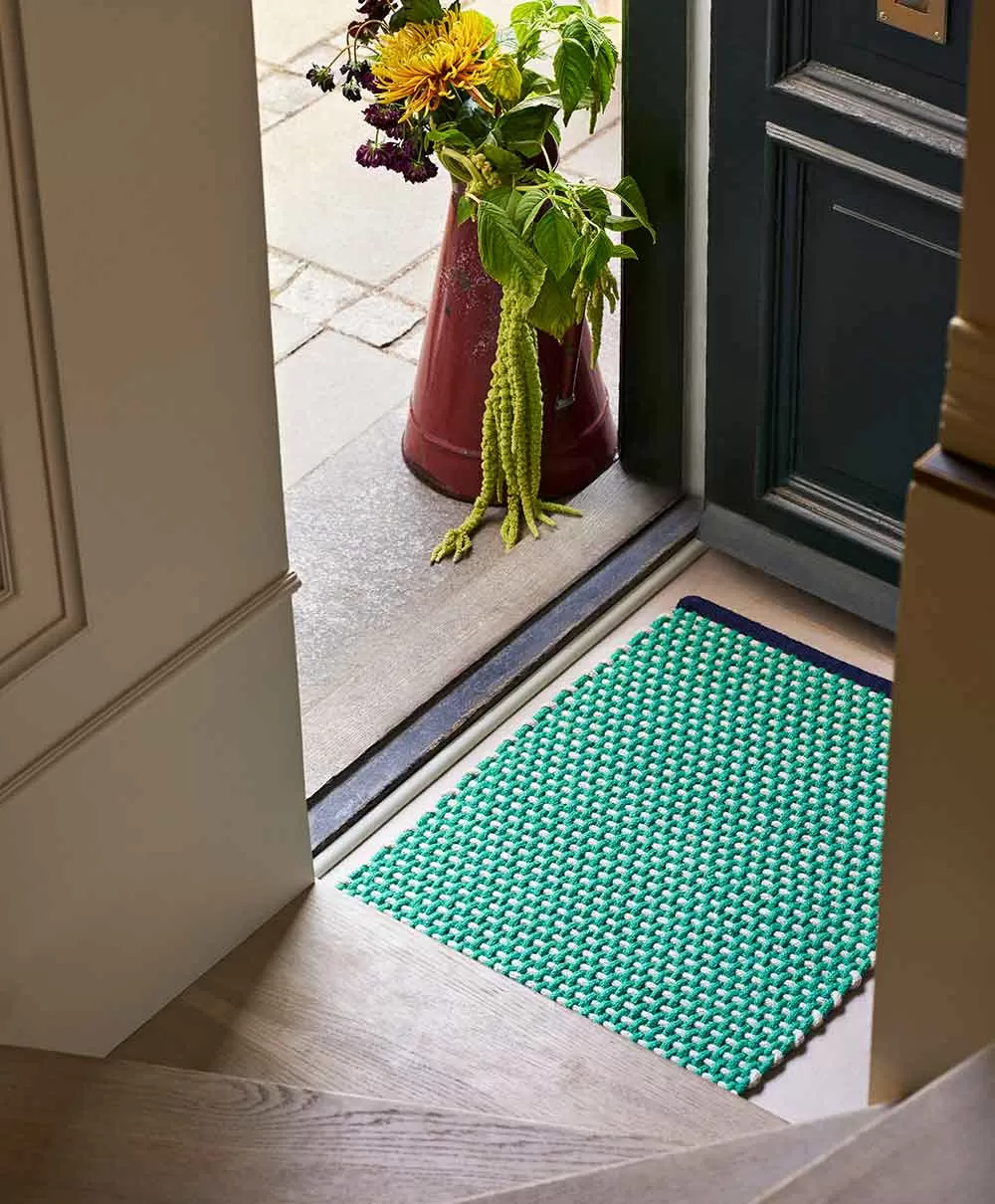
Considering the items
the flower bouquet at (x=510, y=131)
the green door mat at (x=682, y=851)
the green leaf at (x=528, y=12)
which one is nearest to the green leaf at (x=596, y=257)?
the flower bouquet at (x=510, y=131)

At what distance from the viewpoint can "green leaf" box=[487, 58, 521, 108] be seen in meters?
2.86

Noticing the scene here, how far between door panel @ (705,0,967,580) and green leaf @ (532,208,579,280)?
8.4 inches

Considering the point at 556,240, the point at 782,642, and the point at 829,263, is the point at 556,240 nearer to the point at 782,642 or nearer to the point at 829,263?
the point at 829,263

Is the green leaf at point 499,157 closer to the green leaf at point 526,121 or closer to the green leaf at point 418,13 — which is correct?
the green leaf at point 526,121

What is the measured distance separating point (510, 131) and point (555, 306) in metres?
0.27

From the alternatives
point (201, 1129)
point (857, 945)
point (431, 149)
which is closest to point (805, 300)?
point (431, 149)

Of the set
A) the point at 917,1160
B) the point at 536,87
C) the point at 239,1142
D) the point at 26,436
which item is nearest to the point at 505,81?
the point at 536,87

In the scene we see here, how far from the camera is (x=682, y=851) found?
8.69 feet

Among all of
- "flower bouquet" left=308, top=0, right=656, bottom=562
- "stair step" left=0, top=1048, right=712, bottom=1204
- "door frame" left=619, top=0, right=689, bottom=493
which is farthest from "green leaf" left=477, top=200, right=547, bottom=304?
"stair step" left=0, top=1048, right=712, bottom=1204

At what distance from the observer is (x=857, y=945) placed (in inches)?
98.8

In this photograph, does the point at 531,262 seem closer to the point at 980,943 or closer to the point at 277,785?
the point at 277,785

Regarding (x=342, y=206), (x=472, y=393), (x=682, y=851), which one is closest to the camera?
(x=682, y=851)

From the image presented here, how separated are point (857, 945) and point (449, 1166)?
0.79 metres

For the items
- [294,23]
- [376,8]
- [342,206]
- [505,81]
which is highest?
[376,8]
